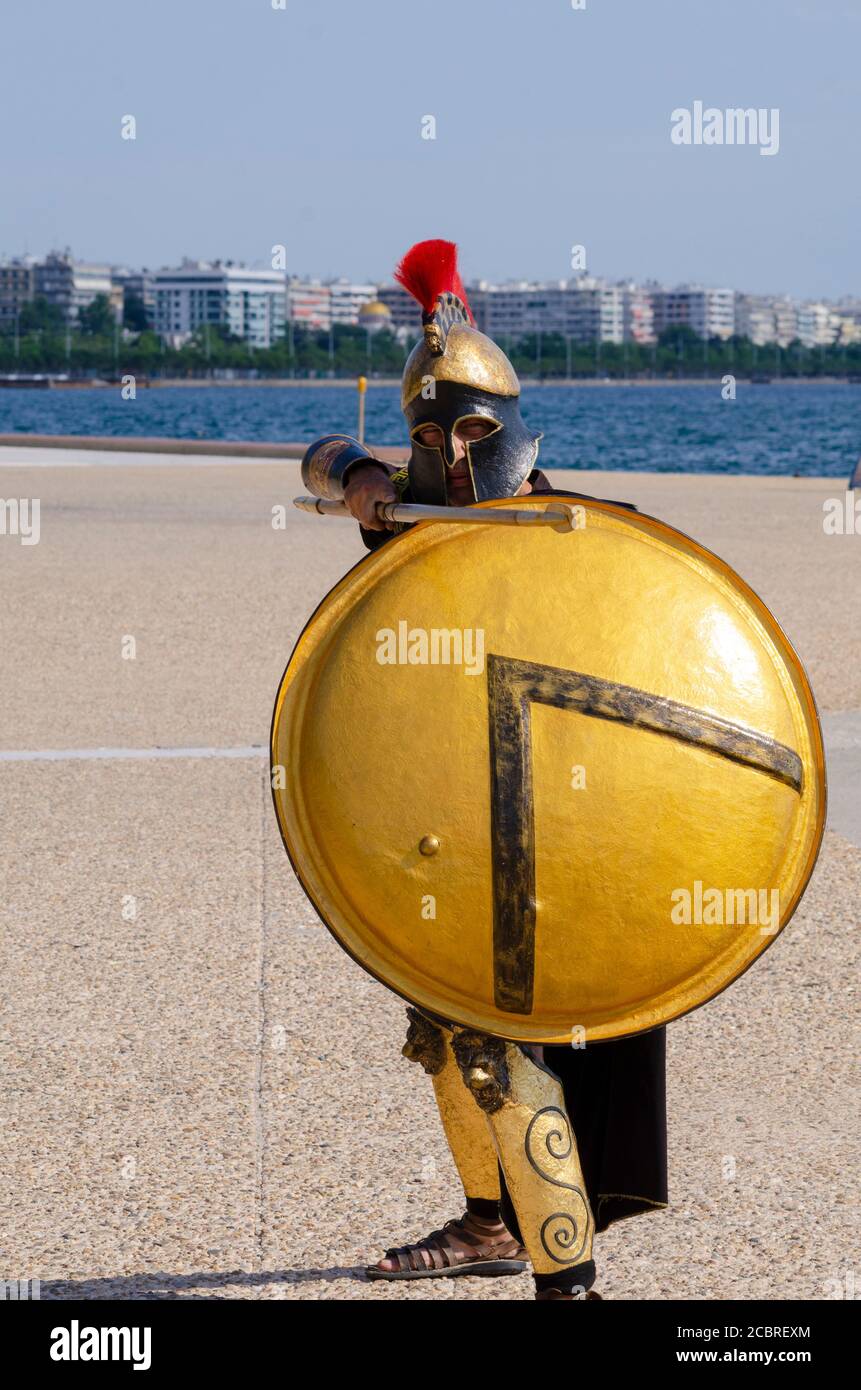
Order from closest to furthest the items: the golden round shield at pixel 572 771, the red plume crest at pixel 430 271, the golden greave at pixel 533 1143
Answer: the golden round shield at pixel 572 771 → the golden greave at pixel 533 1143 → the red plume crest at pixel 430 271

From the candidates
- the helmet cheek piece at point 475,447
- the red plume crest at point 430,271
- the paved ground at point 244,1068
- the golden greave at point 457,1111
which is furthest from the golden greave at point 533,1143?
the red plume crest at point 430,271

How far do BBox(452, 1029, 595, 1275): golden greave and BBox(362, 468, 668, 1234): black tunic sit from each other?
26cm

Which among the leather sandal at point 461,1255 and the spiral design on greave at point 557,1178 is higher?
the spiral design on greave at point 557,1178

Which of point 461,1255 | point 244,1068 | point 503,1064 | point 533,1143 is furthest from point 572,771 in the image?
point 244,1068

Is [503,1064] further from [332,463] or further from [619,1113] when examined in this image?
[332,463]

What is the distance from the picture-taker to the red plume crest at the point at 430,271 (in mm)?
3029

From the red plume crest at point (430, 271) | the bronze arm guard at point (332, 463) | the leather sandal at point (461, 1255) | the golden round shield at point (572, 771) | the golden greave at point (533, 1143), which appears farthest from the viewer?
the leather sandal at point (461, 1255)

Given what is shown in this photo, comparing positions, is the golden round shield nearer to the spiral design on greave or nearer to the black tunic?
the spiral design on greave

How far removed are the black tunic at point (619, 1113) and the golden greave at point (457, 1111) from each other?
0.17 metres

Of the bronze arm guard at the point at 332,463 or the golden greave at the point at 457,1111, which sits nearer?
the golden greave at the point at 457,1111

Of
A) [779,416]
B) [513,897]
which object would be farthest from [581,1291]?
[779,416]

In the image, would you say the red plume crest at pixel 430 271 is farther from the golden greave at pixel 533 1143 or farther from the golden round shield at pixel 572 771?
the golden greave at pixel 533 1143

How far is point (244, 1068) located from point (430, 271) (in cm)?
217
